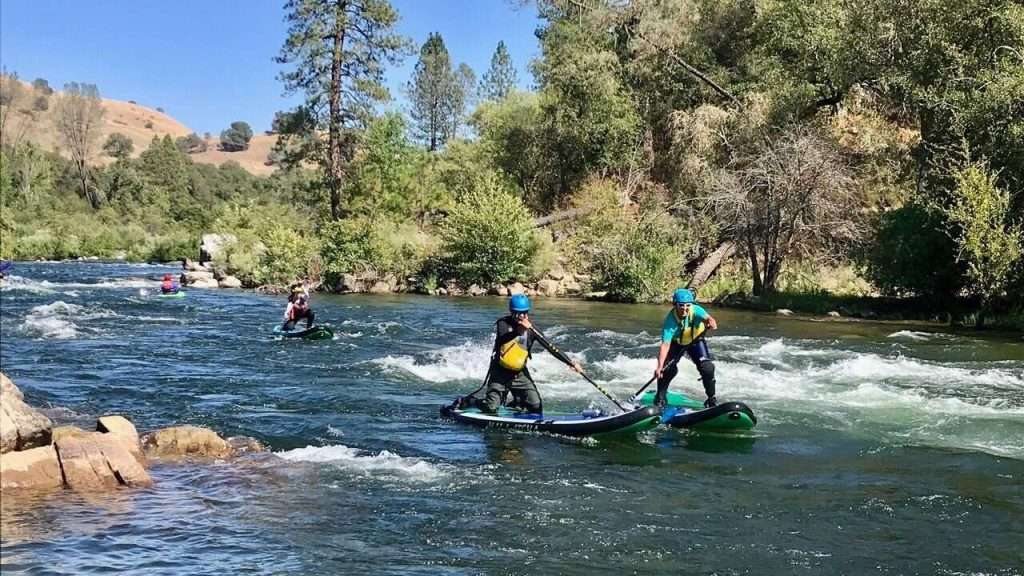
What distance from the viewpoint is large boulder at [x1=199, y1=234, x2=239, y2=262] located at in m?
42.2

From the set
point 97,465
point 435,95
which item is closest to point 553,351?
point 97,465

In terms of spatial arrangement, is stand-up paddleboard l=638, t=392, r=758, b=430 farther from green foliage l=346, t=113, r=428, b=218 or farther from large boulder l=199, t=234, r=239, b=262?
large boulder l=199, t=234, r=239, b=262

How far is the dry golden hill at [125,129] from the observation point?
10344 cm

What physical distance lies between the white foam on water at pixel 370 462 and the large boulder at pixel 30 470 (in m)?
2.36

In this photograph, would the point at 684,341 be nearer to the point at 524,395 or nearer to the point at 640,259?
the point at 524,395

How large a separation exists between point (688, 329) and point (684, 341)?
0.62 ft

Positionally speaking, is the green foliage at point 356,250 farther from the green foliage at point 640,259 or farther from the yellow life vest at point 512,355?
the yellow life vest at point 512,355

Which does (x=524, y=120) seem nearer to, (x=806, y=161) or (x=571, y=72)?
(x=571, y=72)

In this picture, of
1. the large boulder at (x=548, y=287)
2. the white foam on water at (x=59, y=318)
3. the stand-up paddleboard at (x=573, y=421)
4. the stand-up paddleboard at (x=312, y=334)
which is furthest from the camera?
the large boulder at (x=548, y=287)

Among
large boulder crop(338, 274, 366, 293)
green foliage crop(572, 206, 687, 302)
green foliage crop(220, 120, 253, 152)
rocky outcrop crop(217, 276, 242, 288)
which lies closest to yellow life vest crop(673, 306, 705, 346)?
green foliage crop(572, 206, 687, 302)

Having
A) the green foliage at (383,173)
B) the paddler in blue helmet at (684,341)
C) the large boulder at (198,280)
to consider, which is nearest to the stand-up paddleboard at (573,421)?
the paddler in blue helmet at (684,341)

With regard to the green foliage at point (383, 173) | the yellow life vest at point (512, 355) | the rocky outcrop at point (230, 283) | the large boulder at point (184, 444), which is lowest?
the large boulder at point (184, 444)

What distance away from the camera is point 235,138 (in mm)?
173125

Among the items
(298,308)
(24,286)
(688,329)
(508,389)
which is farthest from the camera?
(24,286)
